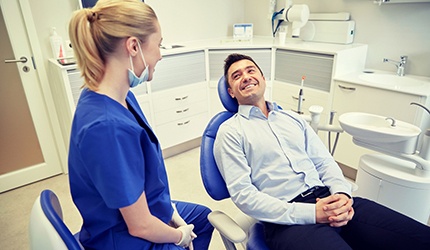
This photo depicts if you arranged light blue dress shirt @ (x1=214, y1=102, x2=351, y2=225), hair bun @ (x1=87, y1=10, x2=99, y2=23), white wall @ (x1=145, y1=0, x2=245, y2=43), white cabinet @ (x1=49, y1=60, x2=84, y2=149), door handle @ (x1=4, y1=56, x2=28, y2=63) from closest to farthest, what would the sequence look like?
1. hair bun @ (x1=87, y1=10, x2=99, y2=23)
2. light blue dress shirt @ (x1=214, y1=102, x2=351, y2=225)
3. white cabinet @ (x1=49, y1=60, x2=84, y2=149)
4. door handle @ (x1=4, y1=56, x2=28, y2=63)
5. white wall @ (x1=145, y1=0, x2=245, y2=43)

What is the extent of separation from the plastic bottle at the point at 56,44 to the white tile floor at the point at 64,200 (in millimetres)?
1072

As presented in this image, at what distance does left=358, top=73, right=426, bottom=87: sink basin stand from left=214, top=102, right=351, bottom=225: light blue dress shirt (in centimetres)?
113

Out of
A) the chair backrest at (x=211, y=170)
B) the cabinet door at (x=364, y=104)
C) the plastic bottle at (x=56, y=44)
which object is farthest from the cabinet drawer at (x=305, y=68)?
the plastic bottle at (x=56, y=44)

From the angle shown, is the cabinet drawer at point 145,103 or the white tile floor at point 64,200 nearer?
the white tile floor at point 64,200

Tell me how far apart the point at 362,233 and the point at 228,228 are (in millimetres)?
542

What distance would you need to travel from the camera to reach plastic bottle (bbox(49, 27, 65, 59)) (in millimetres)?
2213

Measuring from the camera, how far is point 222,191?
128 centimetres

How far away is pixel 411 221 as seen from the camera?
1.14 metres

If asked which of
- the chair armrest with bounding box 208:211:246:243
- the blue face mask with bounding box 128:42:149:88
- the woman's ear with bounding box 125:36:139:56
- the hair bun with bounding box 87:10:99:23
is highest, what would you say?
the hair bun with bounding box 87:10:99:23

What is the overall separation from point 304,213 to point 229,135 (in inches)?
17.4

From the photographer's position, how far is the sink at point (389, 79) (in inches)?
83.6

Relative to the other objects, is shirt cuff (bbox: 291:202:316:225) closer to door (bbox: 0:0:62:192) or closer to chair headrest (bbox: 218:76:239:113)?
chair headrest (bbox: 218:76:239:113)

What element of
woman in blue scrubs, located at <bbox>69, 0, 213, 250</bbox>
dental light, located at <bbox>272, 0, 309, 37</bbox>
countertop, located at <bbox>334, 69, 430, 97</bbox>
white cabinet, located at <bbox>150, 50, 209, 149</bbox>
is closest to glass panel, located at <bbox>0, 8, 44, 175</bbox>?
white cabinet, located at <bbox>150, 50, 209, 149</bbox>

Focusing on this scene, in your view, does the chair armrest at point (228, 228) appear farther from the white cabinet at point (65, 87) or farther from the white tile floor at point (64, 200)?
the white cabinet at point (65, 87)
